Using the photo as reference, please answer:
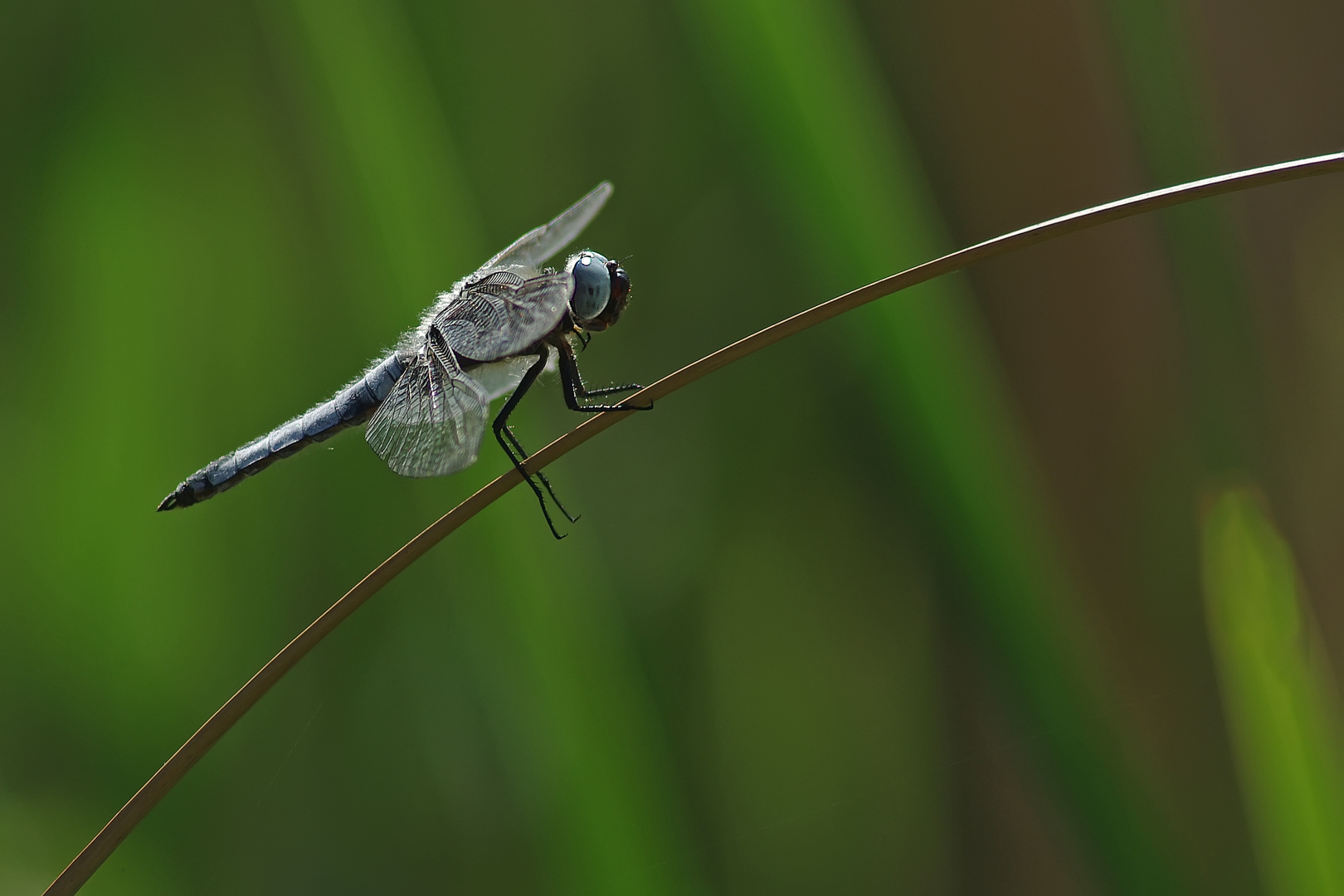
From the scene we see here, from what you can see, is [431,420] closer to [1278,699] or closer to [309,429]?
[309,429]

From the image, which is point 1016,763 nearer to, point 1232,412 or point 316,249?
point 1232,412

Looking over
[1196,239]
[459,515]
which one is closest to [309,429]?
[459,515]

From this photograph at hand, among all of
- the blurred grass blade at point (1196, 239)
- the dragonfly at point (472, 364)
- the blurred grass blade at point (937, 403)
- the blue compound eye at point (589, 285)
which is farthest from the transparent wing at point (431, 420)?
the blurred grass blade at point (1196, 239)

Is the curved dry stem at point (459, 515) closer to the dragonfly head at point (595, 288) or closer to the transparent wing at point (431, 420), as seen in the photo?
the transparent wing at point (431, 420)

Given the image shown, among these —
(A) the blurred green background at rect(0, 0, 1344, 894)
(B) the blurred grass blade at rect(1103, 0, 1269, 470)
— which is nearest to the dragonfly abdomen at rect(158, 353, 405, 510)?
(A) the blurred green background at rect(0, 0, 1344, 894)

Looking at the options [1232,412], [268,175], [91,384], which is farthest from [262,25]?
[1232,412]

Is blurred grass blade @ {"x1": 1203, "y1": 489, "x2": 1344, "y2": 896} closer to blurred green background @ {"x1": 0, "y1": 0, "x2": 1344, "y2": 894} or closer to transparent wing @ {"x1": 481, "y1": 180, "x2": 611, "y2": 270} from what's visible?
blurred green background @ {"x1": 0, "y1": 0, "x2": 1344, "y2": 894}
